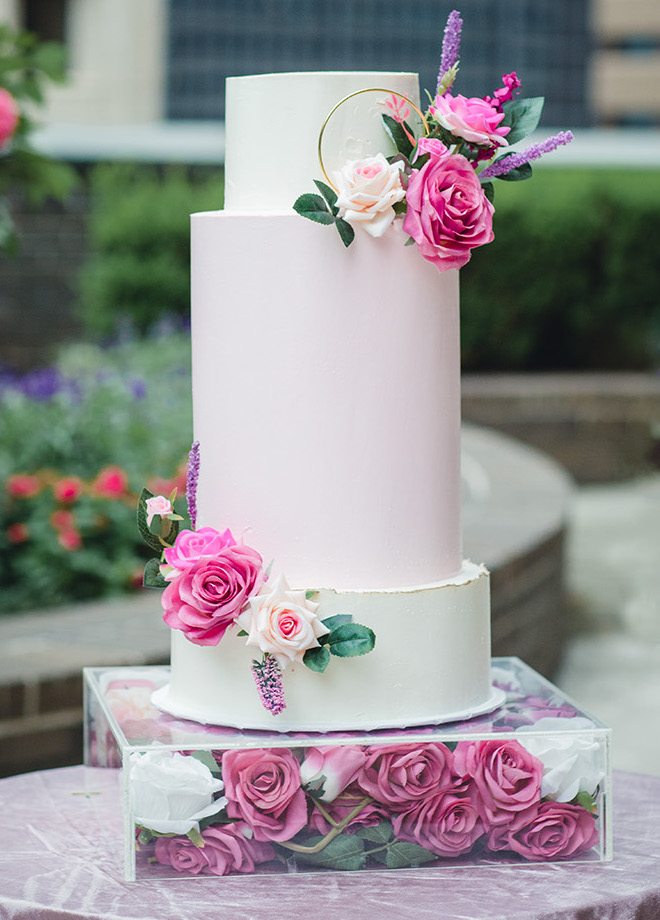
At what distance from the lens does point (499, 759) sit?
180 centimetres

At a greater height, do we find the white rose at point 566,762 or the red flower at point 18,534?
the white rose at point 566,762

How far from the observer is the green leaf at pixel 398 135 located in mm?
1825

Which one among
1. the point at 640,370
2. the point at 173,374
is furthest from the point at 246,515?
the point at 640,370

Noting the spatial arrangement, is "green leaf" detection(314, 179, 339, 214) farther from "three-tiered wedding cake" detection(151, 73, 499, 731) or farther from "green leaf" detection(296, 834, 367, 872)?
"green leaf" detection(296, 834, 367, 872)

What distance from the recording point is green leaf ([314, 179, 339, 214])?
179 cm

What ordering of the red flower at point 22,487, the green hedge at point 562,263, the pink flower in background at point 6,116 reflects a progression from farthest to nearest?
1. the green hedge at point 562,263
2. the red flower at point 22,487
3. the pink flower in background at point 6,116

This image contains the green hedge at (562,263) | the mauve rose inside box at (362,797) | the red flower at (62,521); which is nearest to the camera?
the mauve rose inside box at (362,797)

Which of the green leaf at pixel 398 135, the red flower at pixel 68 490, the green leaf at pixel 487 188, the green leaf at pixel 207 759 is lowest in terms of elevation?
the green leaf at pixel 207 759

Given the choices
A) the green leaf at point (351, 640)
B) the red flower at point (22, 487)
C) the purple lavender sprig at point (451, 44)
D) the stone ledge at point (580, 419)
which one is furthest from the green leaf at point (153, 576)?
the stone ledge at point (580, 419)

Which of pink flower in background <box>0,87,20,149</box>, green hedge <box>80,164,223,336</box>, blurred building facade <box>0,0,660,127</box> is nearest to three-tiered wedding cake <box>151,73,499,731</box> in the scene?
pink flower in background <box>0,87,20,149</box>

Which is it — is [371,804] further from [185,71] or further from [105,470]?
[185,71]

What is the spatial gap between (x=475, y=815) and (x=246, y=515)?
18.6 inches

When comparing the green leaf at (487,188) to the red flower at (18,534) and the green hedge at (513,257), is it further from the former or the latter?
the green hedge at (513,257)

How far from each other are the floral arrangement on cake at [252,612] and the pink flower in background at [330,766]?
0.07m
